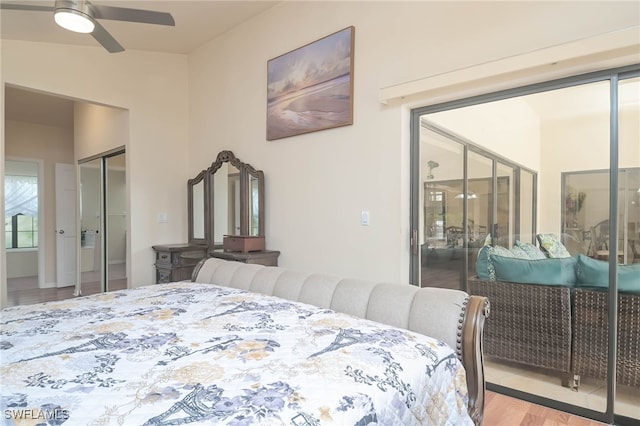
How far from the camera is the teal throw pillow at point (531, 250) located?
94.6 inches

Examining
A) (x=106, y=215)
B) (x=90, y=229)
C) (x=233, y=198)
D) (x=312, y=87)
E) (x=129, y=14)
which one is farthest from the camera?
(x=90, y=229)

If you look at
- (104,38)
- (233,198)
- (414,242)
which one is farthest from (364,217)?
(104,38)

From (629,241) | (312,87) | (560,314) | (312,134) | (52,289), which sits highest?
(312,87)

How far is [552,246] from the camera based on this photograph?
2.34 m

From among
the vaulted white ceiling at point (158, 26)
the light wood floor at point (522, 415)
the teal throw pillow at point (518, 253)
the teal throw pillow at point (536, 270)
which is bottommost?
the light wood floor at point (522, 415)

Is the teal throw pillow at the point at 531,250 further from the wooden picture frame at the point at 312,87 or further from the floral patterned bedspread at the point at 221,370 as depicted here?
the wooden picture frame at the point at 312,87

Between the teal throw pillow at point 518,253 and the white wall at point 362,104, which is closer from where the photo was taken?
the white wall at point 362,104

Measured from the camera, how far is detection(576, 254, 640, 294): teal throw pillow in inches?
80.0

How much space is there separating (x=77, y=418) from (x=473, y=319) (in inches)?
51.7

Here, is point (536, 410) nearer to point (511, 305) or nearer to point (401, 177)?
point (511, 305)

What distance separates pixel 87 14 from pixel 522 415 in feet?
11.4

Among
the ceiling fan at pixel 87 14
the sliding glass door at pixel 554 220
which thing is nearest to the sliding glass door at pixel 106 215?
the ceiling fan at pixel 87 14

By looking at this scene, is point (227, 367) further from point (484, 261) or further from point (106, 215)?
point (106, 215)

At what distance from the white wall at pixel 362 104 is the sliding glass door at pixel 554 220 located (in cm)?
21
